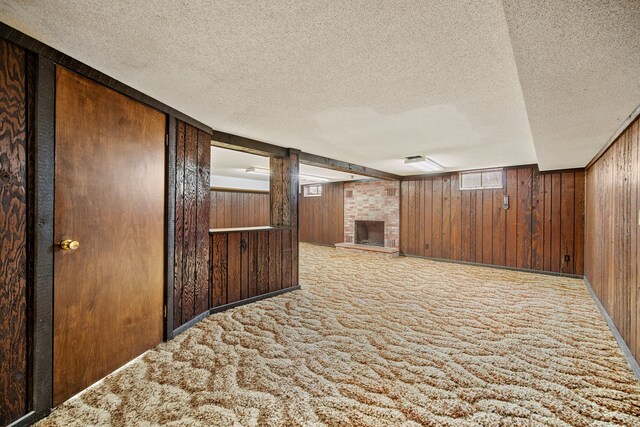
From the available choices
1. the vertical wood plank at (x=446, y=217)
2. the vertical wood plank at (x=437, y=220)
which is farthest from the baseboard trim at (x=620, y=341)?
the vertical wood plank at (x=437, y=220)

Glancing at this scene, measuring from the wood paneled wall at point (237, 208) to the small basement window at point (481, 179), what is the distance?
5.29 m

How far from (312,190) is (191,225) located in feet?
22.8

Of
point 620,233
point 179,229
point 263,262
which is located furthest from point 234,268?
point 620,233

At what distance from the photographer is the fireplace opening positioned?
329 inches

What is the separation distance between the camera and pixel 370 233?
8.67 meters

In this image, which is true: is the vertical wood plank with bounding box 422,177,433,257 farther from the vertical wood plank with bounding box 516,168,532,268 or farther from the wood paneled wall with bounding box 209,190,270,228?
the wood paneled wall with bounding box 209,190,270,228

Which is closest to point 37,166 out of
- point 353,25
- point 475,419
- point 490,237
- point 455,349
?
point 353,25

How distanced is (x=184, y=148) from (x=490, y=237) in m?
5.90

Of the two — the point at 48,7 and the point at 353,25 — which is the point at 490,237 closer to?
the point at 353,25

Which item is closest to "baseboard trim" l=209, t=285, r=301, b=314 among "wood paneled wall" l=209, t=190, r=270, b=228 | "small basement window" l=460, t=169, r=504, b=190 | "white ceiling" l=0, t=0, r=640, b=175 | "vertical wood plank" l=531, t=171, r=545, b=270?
"white ceiling" l=0, t=0, r=640, b=175

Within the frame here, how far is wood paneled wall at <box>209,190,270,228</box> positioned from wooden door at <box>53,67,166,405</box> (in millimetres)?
6212

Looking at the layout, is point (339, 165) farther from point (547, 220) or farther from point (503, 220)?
point (547, 220)

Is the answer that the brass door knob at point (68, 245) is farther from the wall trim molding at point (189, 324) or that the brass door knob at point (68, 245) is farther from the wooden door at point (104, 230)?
the wall trim molding at point (189, 324)

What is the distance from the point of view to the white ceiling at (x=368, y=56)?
125 centimetres
